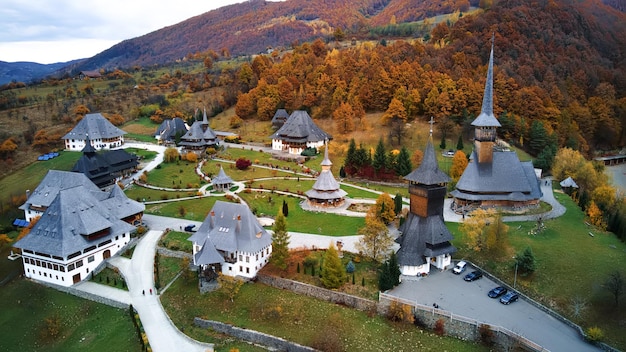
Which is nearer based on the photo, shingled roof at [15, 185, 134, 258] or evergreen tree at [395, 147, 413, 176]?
shingled roof at [15, 185, 134, 258]

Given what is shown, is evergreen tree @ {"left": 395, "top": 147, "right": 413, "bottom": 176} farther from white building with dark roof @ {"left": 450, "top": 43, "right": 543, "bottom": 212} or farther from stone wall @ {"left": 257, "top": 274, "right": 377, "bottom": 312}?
stone wall @ {"left": 257, "top": 274, "right": 377, "bottom": 312}

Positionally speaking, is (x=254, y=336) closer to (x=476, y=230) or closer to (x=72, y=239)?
(x=72, y=239)

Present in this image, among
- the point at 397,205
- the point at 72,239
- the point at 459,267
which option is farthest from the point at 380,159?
the point at 72,239

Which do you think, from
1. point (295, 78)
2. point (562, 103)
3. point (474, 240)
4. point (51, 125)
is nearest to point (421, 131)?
point (562, 103)

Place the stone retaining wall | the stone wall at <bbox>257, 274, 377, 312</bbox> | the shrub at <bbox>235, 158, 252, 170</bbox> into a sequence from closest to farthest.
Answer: the stone wall at <bbox>257, 274, 377, 312</bbox> → the stone retaining wall → the shrub at <bbox>235, 158, 252, 170</bbox>

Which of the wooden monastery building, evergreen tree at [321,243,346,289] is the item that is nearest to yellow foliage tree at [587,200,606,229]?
evergreen tree at [321,243,346,289]

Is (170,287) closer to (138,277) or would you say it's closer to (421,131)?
(138,277)
